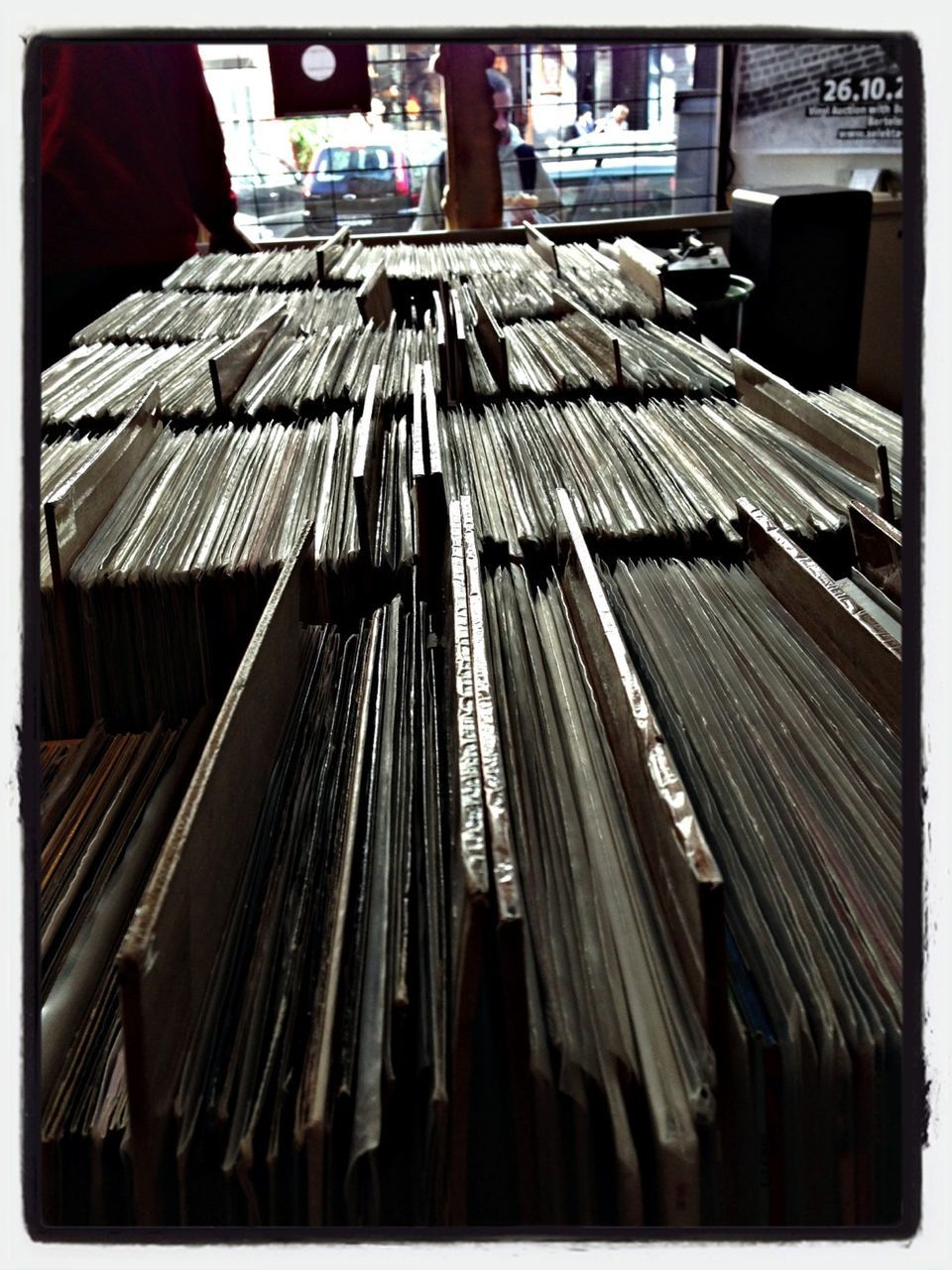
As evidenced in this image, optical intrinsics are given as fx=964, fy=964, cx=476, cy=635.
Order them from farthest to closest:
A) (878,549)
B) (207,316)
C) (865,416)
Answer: (207,316), (865,416), (878,549)

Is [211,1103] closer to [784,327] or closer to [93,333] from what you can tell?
[93,333]

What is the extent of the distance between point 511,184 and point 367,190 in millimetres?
830

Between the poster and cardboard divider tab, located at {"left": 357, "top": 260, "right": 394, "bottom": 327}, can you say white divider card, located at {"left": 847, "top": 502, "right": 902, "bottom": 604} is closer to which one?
cardboard divider tab, located at {"left": 357, "top": 260, "right": 394, "bottom": 327}

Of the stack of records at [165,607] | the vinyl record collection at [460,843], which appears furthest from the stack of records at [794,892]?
the stack of records at [165,607]

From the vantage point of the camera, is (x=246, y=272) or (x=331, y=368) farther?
(x=246, y=272)

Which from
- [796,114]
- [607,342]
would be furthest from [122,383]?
[796,114]

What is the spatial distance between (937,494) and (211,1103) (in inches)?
17.6

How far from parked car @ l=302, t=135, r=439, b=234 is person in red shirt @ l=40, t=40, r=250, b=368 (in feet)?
5.85

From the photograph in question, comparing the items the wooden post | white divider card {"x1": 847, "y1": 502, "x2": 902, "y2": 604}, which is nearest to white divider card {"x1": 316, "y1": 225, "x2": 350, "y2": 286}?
the wooden post

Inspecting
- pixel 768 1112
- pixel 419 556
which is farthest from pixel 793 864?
pixel 419 556

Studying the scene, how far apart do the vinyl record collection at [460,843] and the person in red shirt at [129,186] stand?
1360mm

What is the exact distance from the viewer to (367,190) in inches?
202

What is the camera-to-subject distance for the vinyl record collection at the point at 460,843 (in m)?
0.47

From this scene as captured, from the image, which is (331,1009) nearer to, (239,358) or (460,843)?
(460,843)
